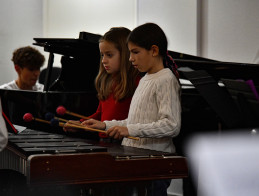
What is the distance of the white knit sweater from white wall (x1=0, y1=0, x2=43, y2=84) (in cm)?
442

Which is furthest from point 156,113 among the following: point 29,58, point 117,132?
point 29,58

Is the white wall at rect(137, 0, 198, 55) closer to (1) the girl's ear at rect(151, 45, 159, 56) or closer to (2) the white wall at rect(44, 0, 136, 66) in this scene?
(2) the white wall at rect(44, 0, 136, 66)

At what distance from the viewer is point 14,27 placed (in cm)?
657

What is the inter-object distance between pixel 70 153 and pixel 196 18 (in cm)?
358

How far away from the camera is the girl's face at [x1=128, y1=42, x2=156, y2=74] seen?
2297 millimetres

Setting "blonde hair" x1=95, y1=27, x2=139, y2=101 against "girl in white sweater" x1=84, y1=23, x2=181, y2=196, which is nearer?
"girl in white sweater" x1=84, y1=23, x2=181, y2=196

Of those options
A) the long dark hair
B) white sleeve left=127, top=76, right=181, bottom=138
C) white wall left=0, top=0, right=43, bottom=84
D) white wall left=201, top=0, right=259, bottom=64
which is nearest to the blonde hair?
the long dark hair

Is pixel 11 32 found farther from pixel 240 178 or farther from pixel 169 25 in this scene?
pixel 240 178

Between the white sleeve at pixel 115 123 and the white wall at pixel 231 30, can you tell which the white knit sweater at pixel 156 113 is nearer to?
the white sleeve at pixel 115 123

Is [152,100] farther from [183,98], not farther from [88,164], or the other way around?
[183,98]

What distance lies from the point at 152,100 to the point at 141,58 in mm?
208

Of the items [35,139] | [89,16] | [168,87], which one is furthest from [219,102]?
[89,16]

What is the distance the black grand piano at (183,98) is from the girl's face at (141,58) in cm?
35

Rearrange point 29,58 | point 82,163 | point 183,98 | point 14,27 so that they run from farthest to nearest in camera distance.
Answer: point 14,27, point 29,58, point 183,98, point 82,163
